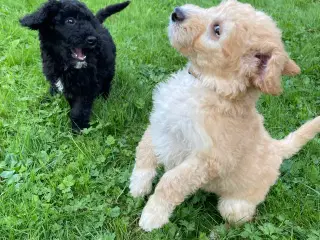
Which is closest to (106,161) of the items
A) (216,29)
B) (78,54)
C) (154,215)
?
(154,215)

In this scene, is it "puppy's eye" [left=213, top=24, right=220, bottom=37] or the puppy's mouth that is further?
the puppy's mouth

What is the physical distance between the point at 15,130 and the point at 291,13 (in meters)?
4.74

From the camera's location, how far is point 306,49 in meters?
5.11

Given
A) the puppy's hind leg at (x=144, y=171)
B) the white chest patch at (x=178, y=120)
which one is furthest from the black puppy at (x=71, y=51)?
the white chest patch at (x=178, y=120)

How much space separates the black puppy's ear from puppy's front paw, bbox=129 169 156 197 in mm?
1673

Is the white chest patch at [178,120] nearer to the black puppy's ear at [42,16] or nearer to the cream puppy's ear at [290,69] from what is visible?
the cream puppy's ear at [290,69]

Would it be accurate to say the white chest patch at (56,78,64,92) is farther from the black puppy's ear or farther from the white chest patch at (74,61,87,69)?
the black puppy's ear

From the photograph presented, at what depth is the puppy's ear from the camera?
2076 millimetres

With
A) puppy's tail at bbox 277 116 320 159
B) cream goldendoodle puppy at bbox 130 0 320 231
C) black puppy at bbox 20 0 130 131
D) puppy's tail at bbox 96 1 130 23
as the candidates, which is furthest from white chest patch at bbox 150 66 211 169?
puppy's tail at bbox 96 1 130 23

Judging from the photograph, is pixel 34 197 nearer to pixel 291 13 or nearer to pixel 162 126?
pixel 162 126

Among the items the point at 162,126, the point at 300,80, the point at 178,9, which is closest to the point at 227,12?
the point at 178,9

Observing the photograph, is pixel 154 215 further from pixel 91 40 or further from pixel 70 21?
pixel 70 21

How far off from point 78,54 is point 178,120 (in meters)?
1.64

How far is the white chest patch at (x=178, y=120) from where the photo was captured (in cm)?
244
